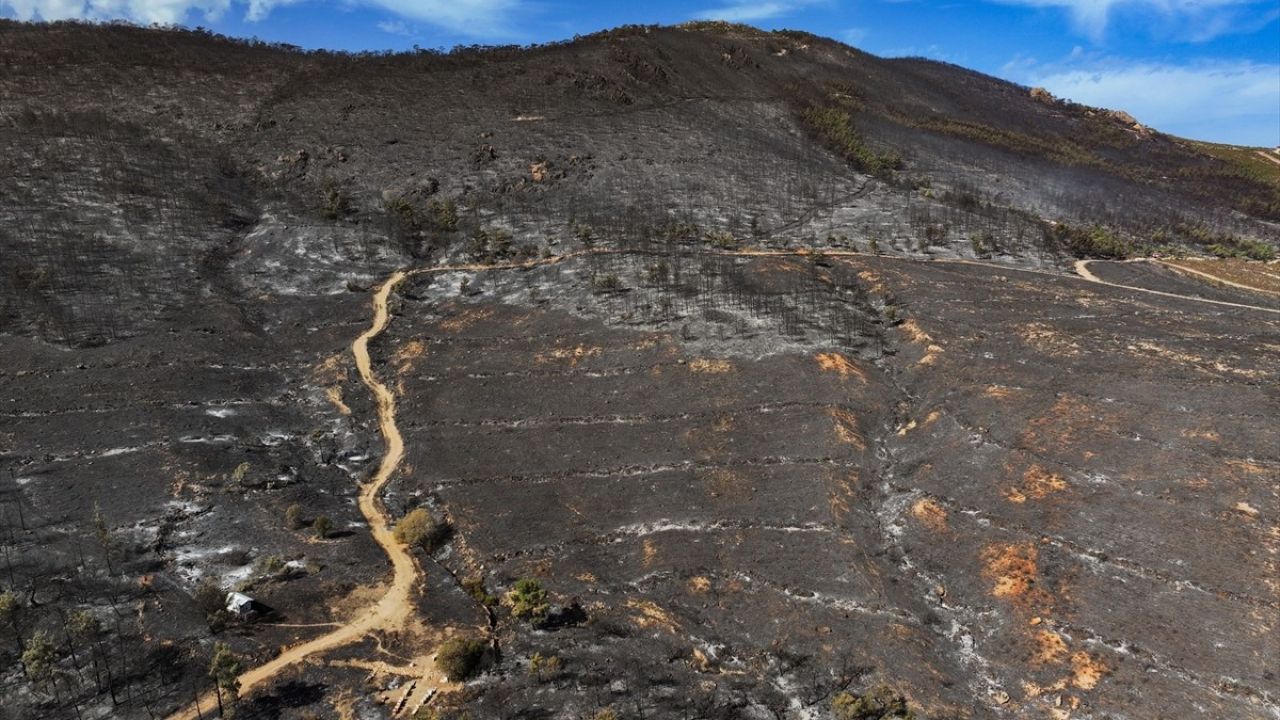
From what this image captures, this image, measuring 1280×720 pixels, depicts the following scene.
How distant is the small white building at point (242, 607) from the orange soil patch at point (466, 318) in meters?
25.1

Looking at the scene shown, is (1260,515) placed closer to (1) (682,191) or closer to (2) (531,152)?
(1) (682,191)

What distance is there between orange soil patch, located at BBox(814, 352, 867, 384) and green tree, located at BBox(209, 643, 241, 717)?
99.9ft

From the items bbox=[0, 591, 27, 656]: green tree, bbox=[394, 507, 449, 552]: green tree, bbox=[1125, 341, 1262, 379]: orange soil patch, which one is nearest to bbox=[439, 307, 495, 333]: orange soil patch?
bbox=[394, 507, 449, 552]: green tree

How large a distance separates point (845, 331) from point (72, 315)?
4686 centimetres

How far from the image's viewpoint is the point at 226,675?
22.9m

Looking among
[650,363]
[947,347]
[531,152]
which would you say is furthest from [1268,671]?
[531,152]

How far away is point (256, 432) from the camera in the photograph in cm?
3844

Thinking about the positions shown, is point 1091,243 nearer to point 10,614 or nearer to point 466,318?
point 466,318

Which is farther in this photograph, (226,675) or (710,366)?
(710,366)

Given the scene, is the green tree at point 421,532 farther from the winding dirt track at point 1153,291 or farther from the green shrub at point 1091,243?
the green shrub at point 1091,243

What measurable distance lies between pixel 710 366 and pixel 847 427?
8.97m

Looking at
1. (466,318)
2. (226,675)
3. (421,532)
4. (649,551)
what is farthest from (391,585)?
(466,318)

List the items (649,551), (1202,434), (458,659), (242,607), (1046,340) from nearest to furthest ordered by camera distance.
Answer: (458,659), (242,607), (649,551), (1202,434), (1046,340)

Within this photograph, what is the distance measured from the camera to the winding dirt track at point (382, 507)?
24438mm
